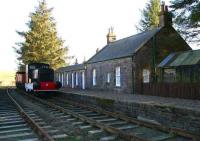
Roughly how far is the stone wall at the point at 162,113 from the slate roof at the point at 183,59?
7.94m

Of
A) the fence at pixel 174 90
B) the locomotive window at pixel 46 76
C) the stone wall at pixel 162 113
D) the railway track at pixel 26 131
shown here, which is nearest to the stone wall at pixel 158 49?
the fence at pixel 174 90

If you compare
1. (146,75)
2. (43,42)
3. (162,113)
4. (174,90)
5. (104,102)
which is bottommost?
(162,113)

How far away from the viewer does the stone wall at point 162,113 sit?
1214 centimetres

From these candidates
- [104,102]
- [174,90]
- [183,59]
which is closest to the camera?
[104,102]

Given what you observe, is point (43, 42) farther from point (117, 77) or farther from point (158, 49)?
point (158, 49)

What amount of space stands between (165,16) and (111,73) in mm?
8052

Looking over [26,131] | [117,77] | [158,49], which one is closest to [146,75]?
[158,49]

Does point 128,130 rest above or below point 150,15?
below

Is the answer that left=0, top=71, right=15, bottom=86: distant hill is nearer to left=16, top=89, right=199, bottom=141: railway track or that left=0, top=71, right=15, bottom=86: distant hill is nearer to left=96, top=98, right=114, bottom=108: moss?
left=96, top=98, right=114, bottom=108: moss

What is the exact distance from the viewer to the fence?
19.7 m

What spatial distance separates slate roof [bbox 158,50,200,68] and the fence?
8.62ft

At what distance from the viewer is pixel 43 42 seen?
6025 cm

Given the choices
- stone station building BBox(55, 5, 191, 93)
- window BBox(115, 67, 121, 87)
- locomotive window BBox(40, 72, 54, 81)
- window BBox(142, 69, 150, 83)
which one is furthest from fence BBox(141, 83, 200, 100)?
locomotive window BBox(40, 72, 54, 81)

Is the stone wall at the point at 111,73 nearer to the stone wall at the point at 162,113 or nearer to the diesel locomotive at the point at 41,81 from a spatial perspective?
the diesel locomotive at the point at 41,81
